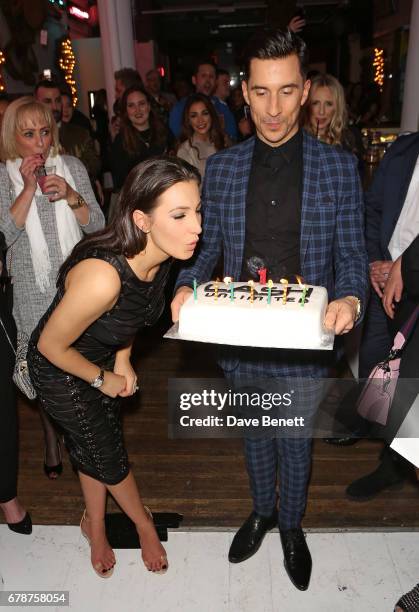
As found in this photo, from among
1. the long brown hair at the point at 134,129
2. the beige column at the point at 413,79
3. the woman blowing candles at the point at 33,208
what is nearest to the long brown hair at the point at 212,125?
the long brown hair at the point at 134,129

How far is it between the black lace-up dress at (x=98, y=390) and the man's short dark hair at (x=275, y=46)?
0.82 metres

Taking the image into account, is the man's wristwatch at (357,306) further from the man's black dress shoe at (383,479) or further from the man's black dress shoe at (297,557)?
the man's black dress shoe at (383,479)

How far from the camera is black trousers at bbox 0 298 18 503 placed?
2463mm

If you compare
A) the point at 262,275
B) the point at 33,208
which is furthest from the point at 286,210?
the point at 33,208

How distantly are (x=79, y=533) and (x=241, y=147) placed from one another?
6.52ft

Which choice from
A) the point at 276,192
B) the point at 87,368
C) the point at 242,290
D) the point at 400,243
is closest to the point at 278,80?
the point at 276,192

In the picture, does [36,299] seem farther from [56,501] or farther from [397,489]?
[397,489]

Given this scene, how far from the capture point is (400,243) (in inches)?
99.3

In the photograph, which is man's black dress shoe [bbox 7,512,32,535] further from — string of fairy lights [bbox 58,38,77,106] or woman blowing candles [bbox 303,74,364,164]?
string of fairy lights [bbox 58,38,77,106]

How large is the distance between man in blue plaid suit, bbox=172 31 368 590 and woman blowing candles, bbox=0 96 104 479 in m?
0.88

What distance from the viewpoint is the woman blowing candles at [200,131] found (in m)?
4.93

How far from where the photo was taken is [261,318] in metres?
1.71

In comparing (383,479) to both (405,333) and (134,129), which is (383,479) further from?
(134,129)

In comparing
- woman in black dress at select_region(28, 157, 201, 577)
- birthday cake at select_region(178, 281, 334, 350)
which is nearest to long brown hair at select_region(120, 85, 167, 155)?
woman in black dress at select_region(28, 157, 201, 577)
